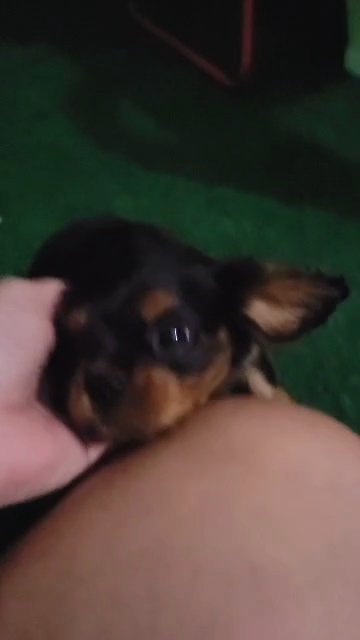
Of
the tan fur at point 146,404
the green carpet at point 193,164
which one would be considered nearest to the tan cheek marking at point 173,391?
the tan fur at point 146,404

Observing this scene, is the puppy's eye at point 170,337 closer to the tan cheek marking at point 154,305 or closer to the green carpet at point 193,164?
the tan cheek marking at point 154,305

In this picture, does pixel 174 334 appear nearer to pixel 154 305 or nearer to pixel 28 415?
pixel 154 305

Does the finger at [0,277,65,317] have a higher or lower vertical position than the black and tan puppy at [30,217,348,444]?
higher

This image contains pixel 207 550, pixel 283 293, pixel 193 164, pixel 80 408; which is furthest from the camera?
pixel 193 164

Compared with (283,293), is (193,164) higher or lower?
lower

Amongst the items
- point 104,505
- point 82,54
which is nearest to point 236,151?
point 82,54

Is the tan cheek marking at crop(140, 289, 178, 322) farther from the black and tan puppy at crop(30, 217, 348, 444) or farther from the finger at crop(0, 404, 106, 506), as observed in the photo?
the finger at crop(0, 404, 106, 506)

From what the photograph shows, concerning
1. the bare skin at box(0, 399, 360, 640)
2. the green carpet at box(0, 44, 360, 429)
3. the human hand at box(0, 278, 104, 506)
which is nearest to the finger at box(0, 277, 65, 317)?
the human hand at box(0, 278, 104, 506)

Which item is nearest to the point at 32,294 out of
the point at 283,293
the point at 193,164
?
the point at 283,293
